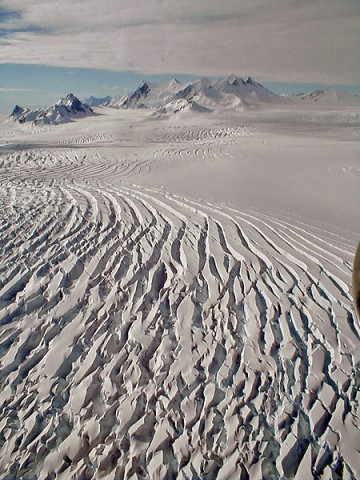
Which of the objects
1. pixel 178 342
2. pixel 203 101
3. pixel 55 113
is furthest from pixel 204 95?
pixel 178 342

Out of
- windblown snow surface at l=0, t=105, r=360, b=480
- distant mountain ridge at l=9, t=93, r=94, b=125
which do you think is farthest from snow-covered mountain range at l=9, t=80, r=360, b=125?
windblown snow surface at l=0, t=105, r=360, b=480

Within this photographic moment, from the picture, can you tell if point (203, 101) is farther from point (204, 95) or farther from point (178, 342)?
point (178, 342)

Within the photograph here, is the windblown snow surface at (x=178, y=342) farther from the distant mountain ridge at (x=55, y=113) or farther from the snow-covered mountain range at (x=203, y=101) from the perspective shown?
the distant mountain ridge at (x=55, y=113)

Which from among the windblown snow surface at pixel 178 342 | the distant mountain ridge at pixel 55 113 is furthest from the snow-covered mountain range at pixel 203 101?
the windblown snow surface at pixel 178 342

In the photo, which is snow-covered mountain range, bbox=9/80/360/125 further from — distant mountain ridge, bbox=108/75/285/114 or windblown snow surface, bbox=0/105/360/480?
windblown snow surface, bbox=0/105/360/480

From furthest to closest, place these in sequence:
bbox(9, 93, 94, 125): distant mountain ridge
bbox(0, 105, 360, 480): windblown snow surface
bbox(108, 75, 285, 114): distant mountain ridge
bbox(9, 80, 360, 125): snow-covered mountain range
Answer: bbox(108, 75, 285, 114): distant mountain ridge, bbox(9, 80, 360, 125): snow-covered mountain range, bbox(9, 93, 94, 125): distant mountain ridge, bbox(0, 105, 360, 480): windblown snow surface

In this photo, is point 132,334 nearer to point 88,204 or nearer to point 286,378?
point 286,378

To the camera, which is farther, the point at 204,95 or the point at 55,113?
the point at 204,95
